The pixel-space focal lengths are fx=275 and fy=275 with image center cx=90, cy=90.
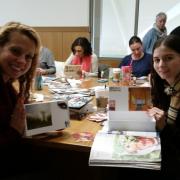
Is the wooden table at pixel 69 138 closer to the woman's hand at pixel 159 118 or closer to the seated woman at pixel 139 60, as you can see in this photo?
the woman's hand at pixel 159 118

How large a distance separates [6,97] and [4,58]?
0.62 feet

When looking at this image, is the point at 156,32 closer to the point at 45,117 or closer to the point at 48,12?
the point at 48,12

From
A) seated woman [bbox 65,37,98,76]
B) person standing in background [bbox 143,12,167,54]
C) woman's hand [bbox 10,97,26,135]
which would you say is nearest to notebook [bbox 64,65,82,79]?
seated woman [bbox 65,37,98,76]

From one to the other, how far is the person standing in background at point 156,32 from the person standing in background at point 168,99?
11.3 ft

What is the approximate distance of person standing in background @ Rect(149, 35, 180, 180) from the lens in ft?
4.14

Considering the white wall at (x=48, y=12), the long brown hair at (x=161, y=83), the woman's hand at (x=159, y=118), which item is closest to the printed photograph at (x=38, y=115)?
the woman's hand at (x=159, y=118)

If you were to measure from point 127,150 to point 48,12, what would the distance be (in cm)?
472

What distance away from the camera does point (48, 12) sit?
5.40m

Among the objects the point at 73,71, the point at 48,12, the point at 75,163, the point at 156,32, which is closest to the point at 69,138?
the point at 75,163

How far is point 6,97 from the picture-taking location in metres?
1.29

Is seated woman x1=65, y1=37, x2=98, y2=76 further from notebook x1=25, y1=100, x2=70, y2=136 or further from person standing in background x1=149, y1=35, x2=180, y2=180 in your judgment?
notebook x1=25, y1=100, x2=70, y2=136

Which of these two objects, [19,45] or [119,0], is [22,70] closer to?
[19,45]

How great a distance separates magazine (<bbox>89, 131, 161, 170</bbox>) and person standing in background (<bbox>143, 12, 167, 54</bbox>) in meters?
3.84

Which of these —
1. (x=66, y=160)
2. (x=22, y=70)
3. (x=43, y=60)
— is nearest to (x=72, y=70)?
(x=43, y=60)
